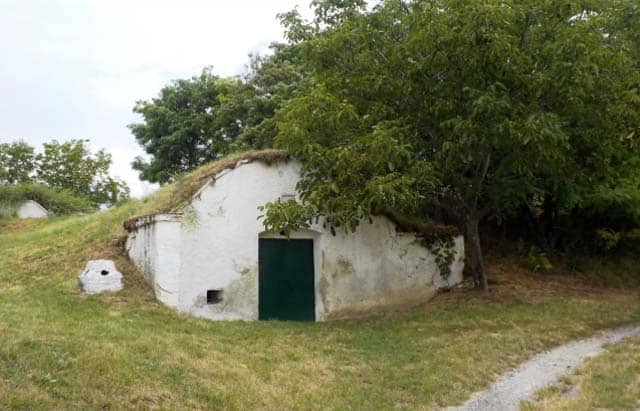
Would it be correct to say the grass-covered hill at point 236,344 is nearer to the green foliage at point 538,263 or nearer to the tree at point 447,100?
the green foliage at point 538,263

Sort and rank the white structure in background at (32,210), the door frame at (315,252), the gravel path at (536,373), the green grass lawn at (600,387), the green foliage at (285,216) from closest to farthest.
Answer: the green grass lawn at (600,387) < the gravel path at (536,373) < the green foliage at (285,216) < the door frame at (315,252) < the white structure in background at (32,210)

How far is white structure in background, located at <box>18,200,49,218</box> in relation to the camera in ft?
75.5

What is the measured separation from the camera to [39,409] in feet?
16.4

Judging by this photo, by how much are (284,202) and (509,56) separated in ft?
15.9

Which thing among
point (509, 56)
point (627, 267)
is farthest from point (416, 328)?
point (627, 267)

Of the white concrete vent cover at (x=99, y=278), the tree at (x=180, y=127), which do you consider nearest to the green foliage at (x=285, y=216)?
the white concrete vent cover at (x=99, y=278)

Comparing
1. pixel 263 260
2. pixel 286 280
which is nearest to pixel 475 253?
pixel 286 280

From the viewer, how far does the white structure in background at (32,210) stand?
2302 cm

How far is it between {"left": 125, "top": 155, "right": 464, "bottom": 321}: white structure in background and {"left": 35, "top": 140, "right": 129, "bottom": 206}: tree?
2569cm

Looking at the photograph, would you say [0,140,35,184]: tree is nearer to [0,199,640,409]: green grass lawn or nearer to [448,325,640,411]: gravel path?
[0,199,640,409]: green grass lawn

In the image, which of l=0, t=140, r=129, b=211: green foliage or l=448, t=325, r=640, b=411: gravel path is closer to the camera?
l=448, t=325, r=640, b=411: gravel path

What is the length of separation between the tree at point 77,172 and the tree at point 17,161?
57 cm

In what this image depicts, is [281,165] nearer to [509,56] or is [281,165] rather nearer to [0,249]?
[509,56]

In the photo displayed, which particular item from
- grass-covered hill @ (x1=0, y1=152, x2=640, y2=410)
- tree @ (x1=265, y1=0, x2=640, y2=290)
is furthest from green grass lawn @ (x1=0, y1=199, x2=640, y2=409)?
tree @ (x1=265, y1=0, x2=640, y2=290)
